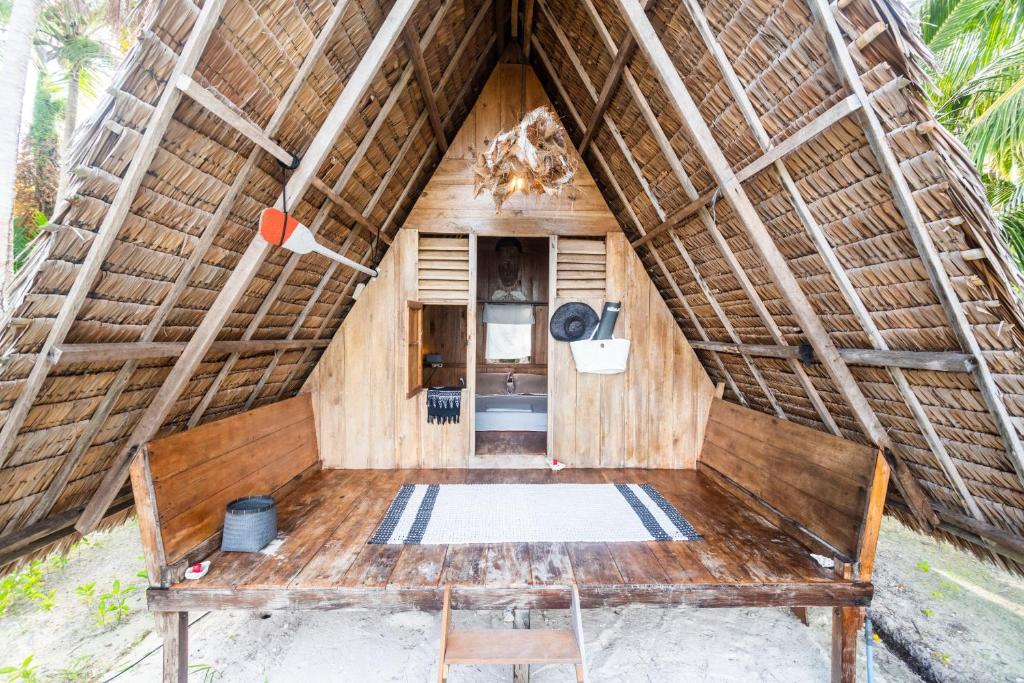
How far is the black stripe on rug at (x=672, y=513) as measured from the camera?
2.63 m

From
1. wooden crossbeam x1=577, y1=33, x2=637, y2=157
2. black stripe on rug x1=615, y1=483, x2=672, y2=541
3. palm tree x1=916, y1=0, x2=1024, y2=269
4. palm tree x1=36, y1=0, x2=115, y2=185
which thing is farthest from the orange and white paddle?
palm tree x1=36, y1=0, x2=115, y2=185

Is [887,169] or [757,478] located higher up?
[887,169]

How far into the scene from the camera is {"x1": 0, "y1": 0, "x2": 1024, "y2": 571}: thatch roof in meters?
1.49

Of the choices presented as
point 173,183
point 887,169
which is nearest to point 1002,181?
point 887,169

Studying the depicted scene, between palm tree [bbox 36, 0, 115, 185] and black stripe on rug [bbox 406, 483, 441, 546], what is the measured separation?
701cm

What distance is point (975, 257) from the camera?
59.1 inches

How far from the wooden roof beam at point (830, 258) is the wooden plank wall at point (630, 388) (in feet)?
5.79

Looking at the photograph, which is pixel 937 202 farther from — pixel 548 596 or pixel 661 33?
pixel 548 596

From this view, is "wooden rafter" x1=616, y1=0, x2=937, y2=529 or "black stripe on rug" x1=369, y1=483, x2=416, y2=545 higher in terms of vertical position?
"wooden rafter" x1=616, y1=0, x2=937, y2=529

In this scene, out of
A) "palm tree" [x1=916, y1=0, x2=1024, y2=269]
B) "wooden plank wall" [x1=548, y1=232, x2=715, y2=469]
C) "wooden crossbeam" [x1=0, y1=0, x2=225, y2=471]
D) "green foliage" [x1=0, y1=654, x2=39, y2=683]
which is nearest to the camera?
"wooden crossbeam" [x1=0, y1=0, x2=225, y2=471]

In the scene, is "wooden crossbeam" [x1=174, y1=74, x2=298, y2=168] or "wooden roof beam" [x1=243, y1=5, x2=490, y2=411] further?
"wooden roof beam" [x1=243, y1=5, x2=490, y2=411]

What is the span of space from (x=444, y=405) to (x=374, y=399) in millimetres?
654

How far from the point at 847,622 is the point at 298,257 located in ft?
12.0

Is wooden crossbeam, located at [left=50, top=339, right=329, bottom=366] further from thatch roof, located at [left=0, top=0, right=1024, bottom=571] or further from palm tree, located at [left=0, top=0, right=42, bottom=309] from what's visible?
palm tree, located at [left=0, top=0, right=42, bottom=309]
